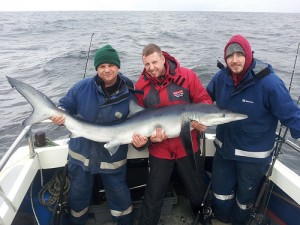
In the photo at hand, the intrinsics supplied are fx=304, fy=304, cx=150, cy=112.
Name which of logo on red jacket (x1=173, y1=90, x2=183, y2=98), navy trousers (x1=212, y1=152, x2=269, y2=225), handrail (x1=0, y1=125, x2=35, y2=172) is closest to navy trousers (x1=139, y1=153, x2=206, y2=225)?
navy trousers (x1=212, y1=152, x2=269, y2=225)

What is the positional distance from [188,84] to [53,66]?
15996 millimetres

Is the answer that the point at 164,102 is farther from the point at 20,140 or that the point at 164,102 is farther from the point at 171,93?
the point at 20,140

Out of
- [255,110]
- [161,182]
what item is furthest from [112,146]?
[255,110]

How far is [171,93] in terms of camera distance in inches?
163

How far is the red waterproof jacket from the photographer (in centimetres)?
414

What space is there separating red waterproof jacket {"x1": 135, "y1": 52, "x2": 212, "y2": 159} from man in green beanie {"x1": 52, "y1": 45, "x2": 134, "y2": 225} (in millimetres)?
265

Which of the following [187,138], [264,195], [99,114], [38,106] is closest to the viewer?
[38,106]

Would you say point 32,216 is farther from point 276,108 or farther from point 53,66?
point 53,66

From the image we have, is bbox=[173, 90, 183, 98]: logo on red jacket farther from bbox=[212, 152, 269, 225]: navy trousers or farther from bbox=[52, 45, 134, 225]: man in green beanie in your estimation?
bbox=[212, 152, 269, 225]: navy trousers

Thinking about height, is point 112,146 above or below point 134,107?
below

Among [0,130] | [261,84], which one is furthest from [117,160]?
[0,130]

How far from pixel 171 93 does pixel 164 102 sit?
6.1 inches

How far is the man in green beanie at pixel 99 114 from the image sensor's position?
13.2ft

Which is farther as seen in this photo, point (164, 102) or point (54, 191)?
point (54, 191)
